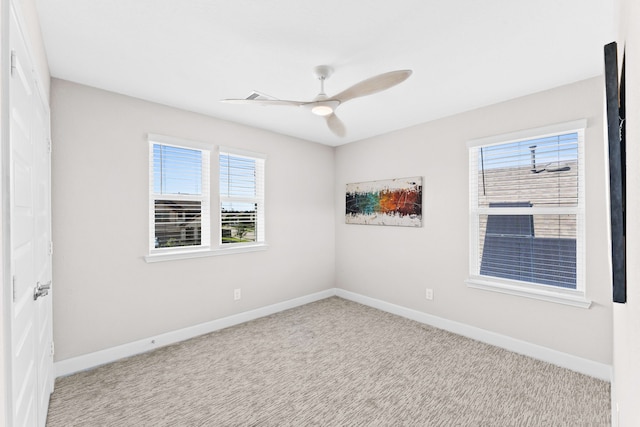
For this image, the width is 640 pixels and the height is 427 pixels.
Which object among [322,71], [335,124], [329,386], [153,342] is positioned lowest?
[329,386]

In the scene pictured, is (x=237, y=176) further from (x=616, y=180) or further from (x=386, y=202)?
(x=616, y=180)

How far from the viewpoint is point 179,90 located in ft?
9.20

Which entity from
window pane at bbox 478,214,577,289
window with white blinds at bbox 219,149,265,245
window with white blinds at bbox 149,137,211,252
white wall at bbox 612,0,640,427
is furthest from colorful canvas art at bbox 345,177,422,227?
white wall at bbox 612,0,640,427

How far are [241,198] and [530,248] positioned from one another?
3.26m

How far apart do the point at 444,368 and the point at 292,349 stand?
1445 millimetres

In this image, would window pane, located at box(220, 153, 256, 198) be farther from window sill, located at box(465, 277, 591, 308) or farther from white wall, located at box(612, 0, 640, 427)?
white wall, located at box(612, 0, 640, 427)

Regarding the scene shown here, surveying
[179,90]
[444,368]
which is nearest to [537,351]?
[444,368]

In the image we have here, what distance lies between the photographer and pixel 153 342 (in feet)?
10.0

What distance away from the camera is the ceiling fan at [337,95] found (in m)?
1.89

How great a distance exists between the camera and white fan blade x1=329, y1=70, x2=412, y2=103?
1840mm

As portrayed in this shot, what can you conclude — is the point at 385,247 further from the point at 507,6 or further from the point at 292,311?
the point at 507,6

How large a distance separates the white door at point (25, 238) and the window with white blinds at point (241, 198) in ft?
6.10

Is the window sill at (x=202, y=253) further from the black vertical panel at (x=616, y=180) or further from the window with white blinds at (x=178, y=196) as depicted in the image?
the black vertical panel at (x=616, y=180)

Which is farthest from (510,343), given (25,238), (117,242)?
(117,242)
